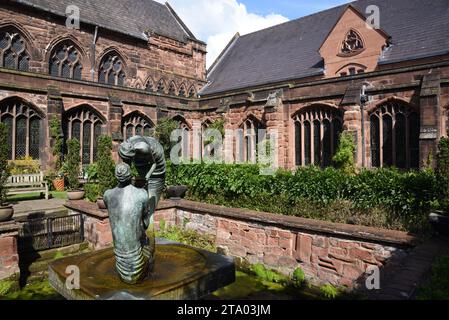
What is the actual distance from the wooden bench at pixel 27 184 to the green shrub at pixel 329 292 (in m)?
11.1

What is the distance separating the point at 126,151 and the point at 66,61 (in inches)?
865

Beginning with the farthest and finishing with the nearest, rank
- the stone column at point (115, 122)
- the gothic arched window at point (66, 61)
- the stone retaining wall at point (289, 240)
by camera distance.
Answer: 1. the gothic arched window at point (66, 61)
2. the stone column at point (115, 122)
3. the stone retaining wall at point (289, 240)

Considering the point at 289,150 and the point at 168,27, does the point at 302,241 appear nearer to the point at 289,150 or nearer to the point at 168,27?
the point at 289,150

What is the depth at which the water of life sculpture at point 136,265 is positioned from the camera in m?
3.85

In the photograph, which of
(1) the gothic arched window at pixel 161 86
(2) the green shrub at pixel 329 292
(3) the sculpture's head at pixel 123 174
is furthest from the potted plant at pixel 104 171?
(1) the gothic arched window at pixel 161 86

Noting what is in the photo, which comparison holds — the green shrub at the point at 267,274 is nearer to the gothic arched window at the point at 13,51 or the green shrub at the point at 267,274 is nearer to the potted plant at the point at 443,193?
the potted plant at the point at 443,193

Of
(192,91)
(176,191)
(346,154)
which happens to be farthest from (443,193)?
(192,91)

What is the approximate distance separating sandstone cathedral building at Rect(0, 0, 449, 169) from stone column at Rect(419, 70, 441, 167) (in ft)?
0.12

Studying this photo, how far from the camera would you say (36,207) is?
11852 millimetres

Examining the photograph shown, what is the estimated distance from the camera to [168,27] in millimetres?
30953

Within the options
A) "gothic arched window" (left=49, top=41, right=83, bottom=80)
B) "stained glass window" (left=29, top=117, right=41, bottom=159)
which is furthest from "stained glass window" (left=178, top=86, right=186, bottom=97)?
"stained glass window" (left=29, top=117, right=41, bottom=159)

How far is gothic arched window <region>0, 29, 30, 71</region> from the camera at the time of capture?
20.5 metres

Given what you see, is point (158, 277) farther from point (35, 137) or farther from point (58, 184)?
point (35, 137)
